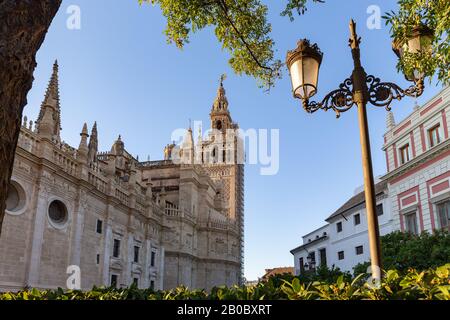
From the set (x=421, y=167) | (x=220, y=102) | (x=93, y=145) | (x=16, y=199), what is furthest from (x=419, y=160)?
(x=220, y=102)

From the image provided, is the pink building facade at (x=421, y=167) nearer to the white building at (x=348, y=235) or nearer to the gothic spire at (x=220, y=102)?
the white building at (x=348, y=235)

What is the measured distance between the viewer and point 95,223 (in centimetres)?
2411

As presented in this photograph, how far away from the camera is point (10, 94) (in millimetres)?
3303

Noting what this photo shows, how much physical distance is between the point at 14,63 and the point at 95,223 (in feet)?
72.9

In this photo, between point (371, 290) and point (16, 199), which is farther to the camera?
point (16, 199)

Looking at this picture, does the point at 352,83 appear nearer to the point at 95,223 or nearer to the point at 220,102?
the point at 95,223

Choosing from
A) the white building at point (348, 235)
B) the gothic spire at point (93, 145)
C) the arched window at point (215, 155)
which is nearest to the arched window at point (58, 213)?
the gothic spire at point (93, 145)

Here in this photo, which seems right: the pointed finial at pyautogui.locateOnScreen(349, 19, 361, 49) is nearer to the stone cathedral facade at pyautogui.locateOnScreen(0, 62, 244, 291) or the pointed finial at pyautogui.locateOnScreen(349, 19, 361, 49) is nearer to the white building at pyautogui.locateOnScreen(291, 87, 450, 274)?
the stone cathedral facade at pyautogui.locateOnScreen(0, 62, 244, 291)

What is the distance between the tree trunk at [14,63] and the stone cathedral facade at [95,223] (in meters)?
3.10

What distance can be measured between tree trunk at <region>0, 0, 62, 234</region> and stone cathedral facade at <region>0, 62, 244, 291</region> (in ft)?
10.2

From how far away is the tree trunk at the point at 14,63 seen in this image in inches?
127

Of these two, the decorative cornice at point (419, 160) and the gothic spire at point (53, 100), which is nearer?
the decorative cornice at point (419, 160)

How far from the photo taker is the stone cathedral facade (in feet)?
60.6
